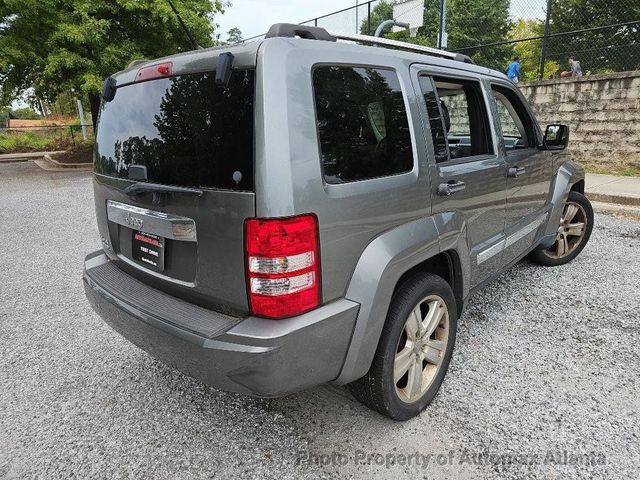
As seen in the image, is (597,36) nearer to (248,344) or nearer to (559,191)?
(559,191)

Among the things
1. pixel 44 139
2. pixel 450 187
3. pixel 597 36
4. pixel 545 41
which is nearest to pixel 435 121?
pixel 450 187

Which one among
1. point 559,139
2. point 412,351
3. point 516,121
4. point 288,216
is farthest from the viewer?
point 559,139

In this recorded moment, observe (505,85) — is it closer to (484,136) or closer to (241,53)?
(484,136)

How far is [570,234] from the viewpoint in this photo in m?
4.33

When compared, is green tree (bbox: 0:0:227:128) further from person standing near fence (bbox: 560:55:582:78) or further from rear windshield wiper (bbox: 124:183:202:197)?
rear windshield wiper (bbox: 124:183:202:197)

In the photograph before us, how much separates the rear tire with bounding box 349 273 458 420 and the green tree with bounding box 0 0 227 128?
1213 centimetres

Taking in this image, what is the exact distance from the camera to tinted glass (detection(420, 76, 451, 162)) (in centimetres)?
229

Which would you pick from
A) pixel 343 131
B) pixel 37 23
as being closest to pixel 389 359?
pixel 343 131

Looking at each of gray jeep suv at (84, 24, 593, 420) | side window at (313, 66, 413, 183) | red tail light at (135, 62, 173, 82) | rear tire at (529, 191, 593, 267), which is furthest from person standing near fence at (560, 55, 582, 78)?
red tail light at (135, 62, 173, 82)

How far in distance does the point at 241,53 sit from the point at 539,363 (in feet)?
8.17

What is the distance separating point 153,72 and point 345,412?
1.99 metres

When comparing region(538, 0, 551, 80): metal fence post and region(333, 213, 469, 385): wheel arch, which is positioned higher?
region(538, 0, 551, 80): metal fence post

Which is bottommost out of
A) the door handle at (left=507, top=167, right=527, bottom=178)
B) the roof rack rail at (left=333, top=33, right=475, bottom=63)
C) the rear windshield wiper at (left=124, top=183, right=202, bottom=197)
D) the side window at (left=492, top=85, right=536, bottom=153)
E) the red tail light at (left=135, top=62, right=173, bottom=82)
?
the door handle at (left=507, top=167, right=527, bottom=178)

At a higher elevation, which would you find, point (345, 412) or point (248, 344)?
point (248, 344)
